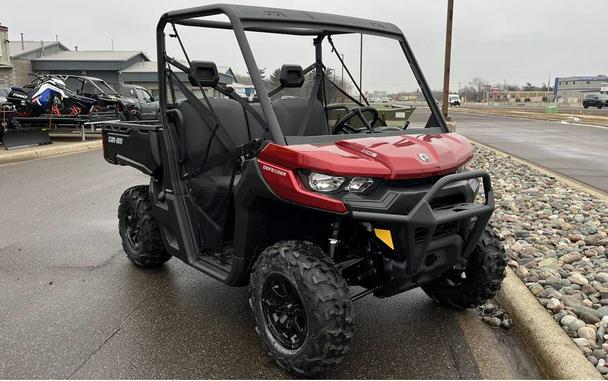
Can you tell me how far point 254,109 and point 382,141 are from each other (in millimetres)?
819

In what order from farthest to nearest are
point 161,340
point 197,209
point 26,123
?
point 26,123 → point 197,209 → point 161,340

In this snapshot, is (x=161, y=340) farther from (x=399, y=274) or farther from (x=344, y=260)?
(x=399, y=274)

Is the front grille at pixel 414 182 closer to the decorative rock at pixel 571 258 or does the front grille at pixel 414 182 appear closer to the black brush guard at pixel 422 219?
the black brush guard at pixel 422 219

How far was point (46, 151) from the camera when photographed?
13.5 m

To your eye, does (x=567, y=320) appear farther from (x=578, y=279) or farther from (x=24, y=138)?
(x=24, y=138)

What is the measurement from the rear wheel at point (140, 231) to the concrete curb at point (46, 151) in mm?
8817

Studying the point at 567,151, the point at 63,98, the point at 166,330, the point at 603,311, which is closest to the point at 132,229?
the point at 166,330

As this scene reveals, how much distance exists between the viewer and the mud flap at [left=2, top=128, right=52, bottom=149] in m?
13.7

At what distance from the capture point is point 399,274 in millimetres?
2814

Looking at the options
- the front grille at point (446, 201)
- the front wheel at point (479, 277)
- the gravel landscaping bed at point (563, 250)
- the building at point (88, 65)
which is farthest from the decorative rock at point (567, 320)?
the building at point (88, 65)

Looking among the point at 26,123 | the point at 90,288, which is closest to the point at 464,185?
the point at 90,288

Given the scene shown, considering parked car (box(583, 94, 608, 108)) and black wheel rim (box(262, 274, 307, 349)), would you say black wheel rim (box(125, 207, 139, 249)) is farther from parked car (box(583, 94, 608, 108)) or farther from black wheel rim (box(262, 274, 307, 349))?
parked car (box(583, 94, 608, 108))

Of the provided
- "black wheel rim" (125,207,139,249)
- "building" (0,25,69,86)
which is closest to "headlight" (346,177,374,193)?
"black wheel rim" (125,207,139,249)

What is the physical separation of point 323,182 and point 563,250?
10.7 ft
